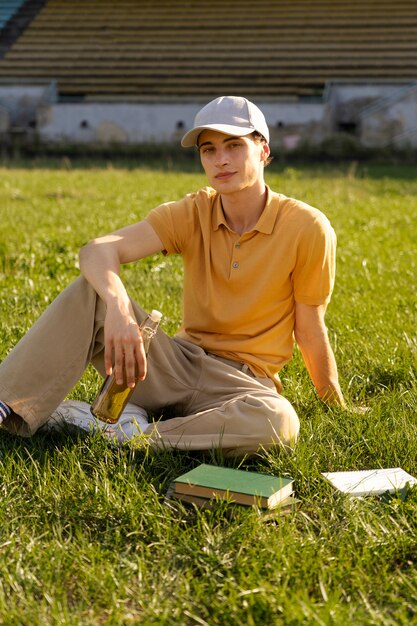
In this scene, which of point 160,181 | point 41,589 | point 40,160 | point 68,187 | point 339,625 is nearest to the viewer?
point 339,625

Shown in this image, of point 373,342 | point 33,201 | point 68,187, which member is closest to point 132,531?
point 373,342

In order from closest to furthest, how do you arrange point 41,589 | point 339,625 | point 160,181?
point 339,625 → point 41,589 → point 160,181

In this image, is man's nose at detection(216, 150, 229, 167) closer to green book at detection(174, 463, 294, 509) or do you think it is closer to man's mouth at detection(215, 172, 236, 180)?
man's mouth at detection(215, 172, 236, 180)

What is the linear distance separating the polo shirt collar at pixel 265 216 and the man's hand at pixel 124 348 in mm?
607

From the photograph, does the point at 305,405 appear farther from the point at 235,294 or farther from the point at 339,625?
the point at 339,625

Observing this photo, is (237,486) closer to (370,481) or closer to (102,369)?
(370,481)

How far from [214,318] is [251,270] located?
0.23 m

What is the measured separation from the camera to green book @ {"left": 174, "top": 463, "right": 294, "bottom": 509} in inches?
98.5

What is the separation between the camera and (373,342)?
439 cm

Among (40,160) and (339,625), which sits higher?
(339,625)

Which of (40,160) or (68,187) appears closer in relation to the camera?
(68,187)

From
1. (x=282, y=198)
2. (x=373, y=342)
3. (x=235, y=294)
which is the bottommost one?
(x=373, y=342)

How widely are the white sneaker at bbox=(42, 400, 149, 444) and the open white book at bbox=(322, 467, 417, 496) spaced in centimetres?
70

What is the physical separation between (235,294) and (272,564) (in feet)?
4.20
